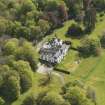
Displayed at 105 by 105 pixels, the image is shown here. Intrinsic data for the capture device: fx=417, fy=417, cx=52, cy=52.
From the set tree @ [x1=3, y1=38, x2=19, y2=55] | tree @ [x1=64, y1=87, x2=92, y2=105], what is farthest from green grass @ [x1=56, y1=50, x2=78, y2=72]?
tree @ [x1=64, y1=87, x2=92, y2=105]

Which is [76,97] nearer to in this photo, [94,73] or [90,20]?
[94,73]

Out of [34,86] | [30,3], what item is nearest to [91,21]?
[30,3]

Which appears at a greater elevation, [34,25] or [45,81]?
[34,25]

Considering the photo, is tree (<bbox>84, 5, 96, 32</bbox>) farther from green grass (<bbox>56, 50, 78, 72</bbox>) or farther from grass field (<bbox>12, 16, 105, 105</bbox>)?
green grass (<bbox>56, 50, 78, 72</bbox>)

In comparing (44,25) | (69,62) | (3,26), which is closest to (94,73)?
(69,62)

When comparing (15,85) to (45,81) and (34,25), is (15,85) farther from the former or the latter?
(34,25)

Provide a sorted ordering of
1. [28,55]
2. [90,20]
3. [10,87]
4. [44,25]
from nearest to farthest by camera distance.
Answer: [10,87], [28,55], [44,25], [90,20]

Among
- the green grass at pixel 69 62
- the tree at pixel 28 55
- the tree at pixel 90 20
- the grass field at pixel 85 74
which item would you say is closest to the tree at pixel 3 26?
the grass field at pixel 85 74

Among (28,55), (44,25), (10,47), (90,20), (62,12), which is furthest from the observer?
(62,12)
